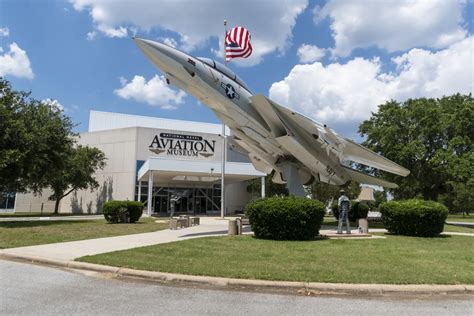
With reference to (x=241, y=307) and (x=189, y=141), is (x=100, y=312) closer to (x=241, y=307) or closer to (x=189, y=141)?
(x=241, y=307)

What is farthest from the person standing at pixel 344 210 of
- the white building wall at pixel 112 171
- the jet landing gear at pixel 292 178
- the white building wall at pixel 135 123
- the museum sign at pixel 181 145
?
the white building wall at pixel 135 123

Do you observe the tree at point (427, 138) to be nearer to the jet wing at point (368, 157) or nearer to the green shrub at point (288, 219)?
the jet wing at point (368, 157)

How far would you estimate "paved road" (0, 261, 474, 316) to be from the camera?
5.23 meters

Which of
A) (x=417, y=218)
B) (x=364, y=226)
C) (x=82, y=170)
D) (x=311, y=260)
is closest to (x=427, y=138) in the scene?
(x=417, y=218)

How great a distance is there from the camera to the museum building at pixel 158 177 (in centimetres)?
4125

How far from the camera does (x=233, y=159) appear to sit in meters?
46.7

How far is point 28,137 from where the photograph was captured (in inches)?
789

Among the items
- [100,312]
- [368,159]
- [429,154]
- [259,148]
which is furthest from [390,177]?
[100,312]

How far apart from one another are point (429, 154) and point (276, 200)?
19.1 metres

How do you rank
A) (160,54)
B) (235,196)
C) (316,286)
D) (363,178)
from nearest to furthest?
(316,286)
(160,54)
(363,178)
(235,196)

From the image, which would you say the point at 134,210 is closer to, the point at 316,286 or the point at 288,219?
the point at 288,219

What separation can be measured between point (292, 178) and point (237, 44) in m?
7.92

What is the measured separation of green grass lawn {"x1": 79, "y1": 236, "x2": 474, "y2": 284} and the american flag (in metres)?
12.3

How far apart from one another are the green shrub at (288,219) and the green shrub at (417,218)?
403 centimetres
